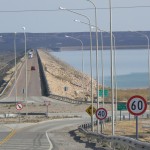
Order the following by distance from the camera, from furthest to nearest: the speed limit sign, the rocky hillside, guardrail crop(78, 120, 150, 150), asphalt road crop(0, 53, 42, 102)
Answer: the rocky hillside < asphalt road crop(0, 53, 42, 102) < guardrail crop(78, 120, 150, 150) < the speed limit sign

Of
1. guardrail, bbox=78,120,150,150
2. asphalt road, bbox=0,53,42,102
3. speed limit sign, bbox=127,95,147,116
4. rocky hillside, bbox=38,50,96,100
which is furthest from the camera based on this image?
rocky hillside, bbox=38,50,96,100

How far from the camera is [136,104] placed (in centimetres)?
2288

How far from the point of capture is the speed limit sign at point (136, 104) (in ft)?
74.7

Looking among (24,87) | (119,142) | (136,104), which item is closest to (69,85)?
(24,87)

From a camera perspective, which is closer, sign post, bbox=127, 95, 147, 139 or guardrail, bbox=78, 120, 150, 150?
sign post, bbox=127, 95, 147, 139

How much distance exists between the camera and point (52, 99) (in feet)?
290

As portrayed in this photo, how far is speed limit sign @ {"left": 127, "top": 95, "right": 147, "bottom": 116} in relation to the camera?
2277 centimetres

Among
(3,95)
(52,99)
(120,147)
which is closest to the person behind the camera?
(120,147)

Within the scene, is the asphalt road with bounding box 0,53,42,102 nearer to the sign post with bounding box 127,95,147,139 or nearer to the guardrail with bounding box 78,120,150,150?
the guardrail with bounding box 78,120,150,150

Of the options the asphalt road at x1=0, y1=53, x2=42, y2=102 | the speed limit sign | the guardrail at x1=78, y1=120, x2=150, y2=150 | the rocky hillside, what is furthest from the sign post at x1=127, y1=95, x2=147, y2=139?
the rocky hillside

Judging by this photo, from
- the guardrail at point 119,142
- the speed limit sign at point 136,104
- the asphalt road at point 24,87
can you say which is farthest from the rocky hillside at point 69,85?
the speed limit sign at point 136,104

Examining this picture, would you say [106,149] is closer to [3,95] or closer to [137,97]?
[137,97]
